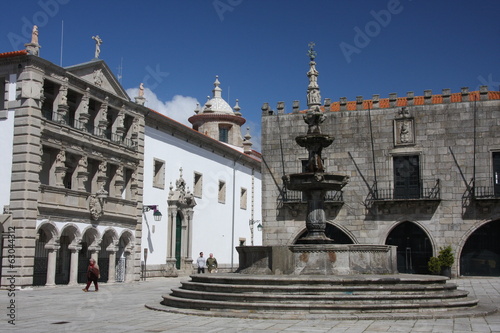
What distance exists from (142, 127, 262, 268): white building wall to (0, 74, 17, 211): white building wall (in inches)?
351

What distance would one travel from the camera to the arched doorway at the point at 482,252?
98.1 ft

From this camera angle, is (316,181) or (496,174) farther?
(496,174)

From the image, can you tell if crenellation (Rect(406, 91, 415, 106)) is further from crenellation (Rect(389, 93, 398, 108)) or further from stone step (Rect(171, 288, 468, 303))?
stone step (Rect(171, 288, 468, 303))

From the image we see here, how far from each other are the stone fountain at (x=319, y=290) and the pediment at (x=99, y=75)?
1390cm

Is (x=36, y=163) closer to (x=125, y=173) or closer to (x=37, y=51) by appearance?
(x=37, y=51)

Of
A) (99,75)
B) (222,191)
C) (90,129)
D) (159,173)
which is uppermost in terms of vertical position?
(99,75)

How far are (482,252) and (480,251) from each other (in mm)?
102

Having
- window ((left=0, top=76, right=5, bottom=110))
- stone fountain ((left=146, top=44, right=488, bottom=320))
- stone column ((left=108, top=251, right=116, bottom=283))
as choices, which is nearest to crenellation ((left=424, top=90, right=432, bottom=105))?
stone fountain ((left=146, top=44, right=488, bottom=320))

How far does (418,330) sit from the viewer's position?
10805 mm

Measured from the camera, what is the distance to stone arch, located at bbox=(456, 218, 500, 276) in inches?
1174

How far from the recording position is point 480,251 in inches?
1185

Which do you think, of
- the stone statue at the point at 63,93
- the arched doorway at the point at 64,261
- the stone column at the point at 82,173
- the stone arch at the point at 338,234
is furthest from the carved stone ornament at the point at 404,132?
the arched doorway at the point at 64,261

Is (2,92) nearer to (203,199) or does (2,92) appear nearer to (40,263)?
(40,263)

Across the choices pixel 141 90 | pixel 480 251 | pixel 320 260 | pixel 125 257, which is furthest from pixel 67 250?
pixel 480 251
